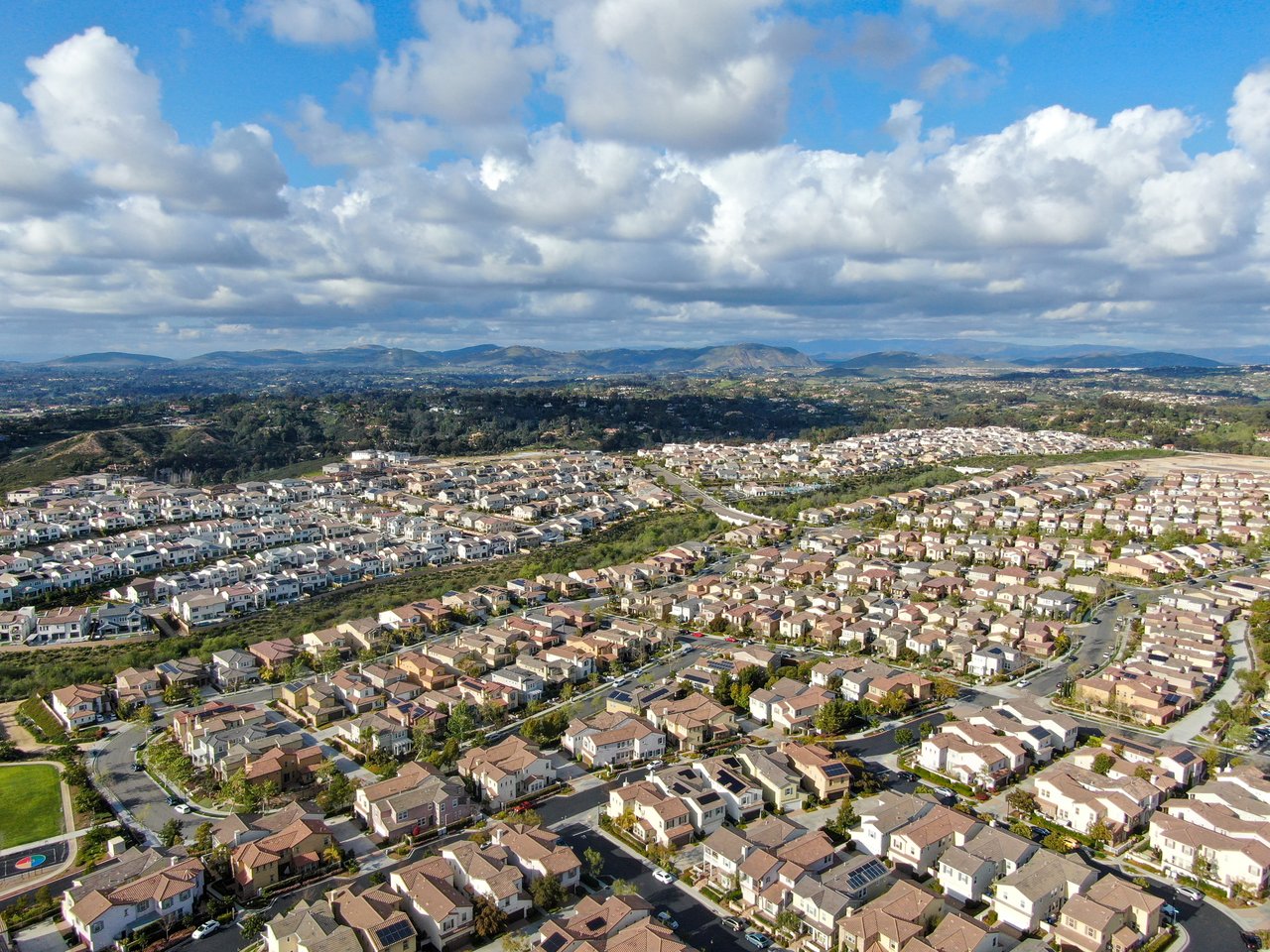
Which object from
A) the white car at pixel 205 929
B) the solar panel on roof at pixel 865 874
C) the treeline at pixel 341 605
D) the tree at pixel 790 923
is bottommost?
the treeline at pixel 341 605

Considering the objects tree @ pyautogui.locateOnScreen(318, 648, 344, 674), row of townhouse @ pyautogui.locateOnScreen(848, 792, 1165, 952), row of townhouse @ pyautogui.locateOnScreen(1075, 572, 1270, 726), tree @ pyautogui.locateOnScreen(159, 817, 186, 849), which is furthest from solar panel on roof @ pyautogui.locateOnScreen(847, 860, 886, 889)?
tree @ pyautogui.locateOnScreen(318, 648, 344, 674)

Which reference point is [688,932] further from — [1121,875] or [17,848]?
[17,848]

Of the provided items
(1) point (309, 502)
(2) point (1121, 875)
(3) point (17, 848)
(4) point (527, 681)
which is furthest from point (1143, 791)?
(1) point (309, 502)

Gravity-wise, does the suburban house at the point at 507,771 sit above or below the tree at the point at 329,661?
above

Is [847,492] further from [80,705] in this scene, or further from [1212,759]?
[80,705]

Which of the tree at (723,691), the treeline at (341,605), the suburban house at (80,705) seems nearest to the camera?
the suburban house at (80,705)

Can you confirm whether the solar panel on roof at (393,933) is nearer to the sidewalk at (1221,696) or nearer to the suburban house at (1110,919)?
the suburban house at (1110,919)

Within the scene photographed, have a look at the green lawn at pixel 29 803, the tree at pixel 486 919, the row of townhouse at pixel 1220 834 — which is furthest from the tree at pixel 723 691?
the green lawn at pixel 29 803
